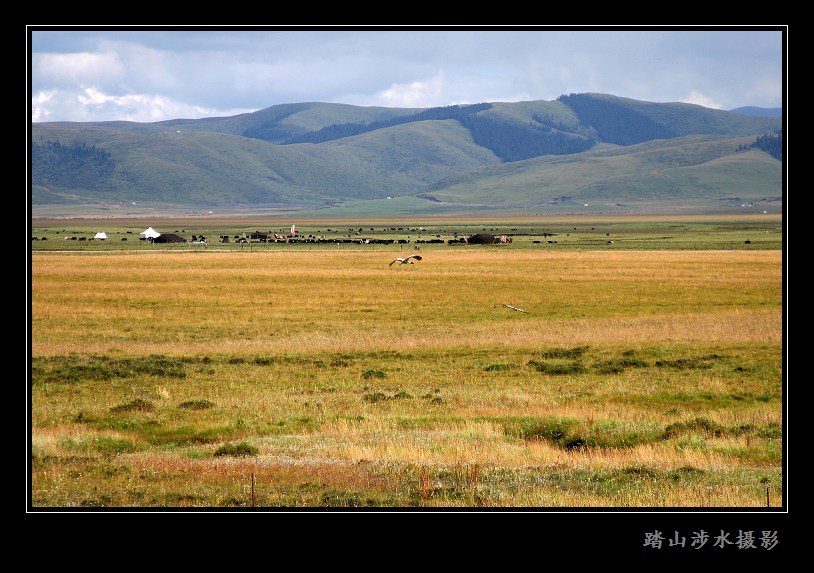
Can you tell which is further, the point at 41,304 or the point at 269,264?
the point at 269,264

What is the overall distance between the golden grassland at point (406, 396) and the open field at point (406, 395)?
0.24ft

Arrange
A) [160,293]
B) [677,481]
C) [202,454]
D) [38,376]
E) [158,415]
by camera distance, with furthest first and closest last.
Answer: [160,293] < [38,376] < [158,415] < [202,454] < [677,481]

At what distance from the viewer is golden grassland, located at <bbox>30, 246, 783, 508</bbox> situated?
12.2m

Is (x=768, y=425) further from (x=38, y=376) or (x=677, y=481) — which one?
(x=38, y=376)

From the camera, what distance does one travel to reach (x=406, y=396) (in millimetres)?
20938

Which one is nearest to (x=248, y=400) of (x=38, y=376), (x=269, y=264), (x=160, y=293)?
(x=38, y=376)

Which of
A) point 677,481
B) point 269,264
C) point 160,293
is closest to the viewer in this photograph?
point 677,481

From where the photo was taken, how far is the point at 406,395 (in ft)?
68.9

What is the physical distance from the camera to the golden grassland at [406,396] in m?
12.2

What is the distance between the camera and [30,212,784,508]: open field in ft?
40.0

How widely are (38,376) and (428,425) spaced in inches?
450

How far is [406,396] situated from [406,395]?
0.08 metres

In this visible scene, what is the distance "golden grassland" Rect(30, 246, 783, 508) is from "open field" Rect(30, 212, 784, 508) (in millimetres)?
75

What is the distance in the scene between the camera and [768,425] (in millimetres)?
17281
